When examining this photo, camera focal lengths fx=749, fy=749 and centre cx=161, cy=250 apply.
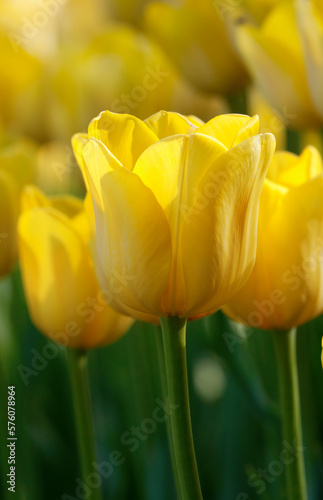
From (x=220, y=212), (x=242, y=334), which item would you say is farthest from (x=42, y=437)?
(x=220, y=212)

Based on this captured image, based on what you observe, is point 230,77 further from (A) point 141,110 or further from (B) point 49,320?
(B) point 49,320

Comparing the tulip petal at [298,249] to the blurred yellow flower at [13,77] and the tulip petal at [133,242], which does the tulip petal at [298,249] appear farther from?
the blurred yellow flower at [13,77]

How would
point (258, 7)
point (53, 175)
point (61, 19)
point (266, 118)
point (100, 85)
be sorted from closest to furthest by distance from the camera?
point (258, 7)
point (100, 85)
point (266, 118)
point (53, 175)
point (61, 19)

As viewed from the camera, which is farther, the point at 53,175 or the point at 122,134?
the point at 53,175

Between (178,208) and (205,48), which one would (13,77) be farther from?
(178,208)

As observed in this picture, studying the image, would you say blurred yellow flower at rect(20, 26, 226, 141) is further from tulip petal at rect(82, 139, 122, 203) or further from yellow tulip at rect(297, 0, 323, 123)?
tulip petal at rect(82, 139, 122, 203)

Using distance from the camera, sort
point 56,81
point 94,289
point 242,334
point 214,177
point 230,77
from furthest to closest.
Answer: point 56,81, point 230,77, point 242,334, point 94,289, point 214,177

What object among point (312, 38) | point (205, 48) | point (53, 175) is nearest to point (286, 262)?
point (312, 38)

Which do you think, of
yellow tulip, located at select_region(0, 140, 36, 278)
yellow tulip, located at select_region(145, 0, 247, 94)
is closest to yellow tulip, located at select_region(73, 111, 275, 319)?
yellow tulip, located at select_region(0, 140, 36, 278)
